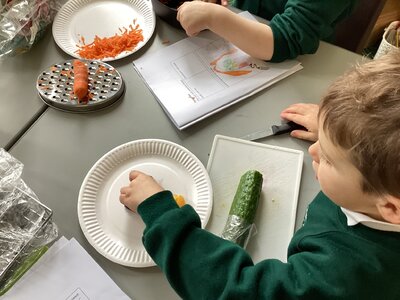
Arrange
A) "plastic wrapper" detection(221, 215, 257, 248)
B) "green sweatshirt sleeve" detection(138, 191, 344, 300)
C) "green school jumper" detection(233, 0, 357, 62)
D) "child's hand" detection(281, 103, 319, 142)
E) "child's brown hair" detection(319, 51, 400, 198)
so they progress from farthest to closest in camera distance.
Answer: "green school jumper" detection(233, 0, 357, 62) < "child's hand" detection(281, 103, 319, 142) < "plastic wrapper" detection(221, 215, 257, 248) < "green sweatshirt sleeve" detection(138, 191, 344, 300) < "child's brown hair" detection(319, 51, 400, 198)

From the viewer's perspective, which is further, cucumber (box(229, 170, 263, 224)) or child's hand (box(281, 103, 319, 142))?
child's hand (box(281, 103, 319, 142))

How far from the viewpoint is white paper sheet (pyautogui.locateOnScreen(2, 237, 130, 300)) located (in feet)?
2.29

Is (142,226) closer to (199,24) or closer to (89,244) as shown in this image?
(89,244)

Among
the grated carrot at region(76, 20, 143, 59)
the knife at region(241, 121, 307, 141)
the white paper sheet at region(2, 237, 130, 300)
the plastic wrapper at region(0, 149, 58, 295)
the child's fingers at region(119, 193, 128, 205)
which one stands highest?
the grated carrot at region(76, 20, 143, 59)

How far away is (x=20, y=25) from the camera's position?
1.01 metres

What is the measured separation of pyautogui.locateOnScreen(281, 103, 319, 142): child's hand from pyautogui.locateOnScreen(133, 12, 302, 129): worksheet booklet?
0.34ft

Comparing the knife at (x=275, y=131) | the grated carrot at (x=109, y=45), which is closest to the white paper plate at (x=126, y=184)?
the knife at (x=275, y=131)

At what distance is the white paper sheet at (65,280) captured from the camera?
0.70 m

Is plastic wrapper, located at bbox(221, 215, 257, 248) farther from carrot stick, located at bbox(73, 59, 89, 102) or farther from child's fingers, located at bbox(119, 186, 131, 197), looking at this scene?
carrot stick, located at bbox(73, 59, 89, 102)

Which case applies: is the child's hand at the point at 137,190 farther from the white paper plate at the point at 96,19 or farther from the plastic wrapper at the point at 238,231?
the white paper plate at the point at 96,19

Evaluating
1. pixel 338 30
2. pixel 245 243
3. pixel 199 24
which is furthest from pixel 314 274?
pixel 338 30

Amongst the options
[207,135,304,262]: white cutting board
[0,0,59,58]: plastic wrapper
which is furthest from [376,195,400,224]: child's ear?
[0,0,59,58]: plastic wrapper

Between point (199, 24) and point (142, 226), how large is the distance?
1.73ft

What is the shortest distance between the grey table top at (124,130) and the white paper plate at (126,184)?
19 mm
